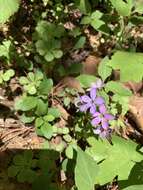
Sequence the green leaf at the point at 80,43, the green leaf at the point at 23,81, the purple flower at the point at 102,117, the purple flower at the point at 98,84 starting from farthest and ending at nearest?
the green leaf at the point at 80,43 < the green leaf at the point at 23,81 < the purple flower at the point at 98,84 < the purple flower at the point at 102,117

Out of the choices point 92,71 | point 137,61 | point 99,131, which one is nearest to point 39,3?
point 92,71

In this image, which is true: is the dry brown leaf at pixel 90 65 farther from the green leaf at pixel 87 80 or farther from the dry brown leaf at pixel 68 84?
the green leaf at pixel 87 80

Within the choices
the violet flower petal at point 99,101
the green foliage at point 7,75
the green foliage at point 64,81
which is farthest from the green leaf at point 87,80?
the green foliage at point 7,75

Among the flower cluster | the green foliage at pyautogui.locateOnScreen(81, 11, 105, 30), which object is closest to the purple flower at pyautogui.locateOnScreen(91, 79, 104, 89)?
the flower cluster

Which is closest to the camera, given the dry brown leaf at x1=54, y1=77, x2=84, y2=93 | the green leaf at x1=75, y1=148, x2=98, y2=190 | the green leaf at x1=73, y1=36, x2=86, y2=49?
the green leaf at x1=75, y1=148, x2=98, y2=190

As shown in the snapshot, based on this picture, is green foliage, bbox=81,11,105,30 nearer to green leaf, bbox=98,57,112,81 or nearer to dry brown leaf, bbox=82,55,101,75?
dry brown leaf, bbox=82,55,101,75

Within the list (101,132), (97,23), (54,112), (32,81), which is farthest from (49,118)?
(97,23)
